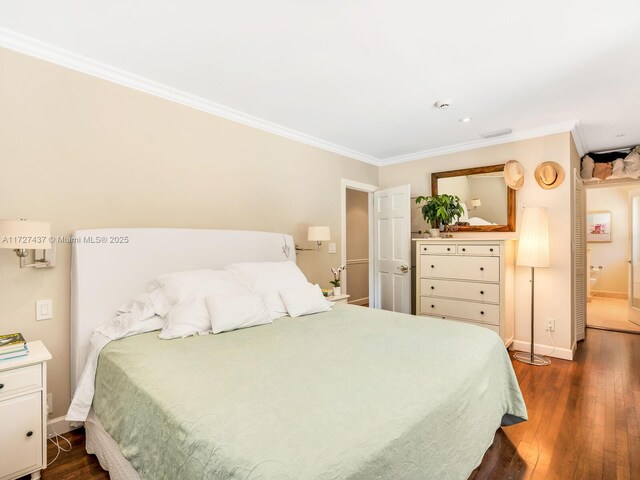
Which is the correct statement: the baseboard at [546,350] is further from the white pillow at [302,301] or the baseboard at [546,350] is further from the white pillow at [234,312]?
the white pillow at [234,312]

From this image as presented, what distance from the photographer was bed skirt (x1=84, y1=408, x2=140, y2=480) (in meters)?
1.45

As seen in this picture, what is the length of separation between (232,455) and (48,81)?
2452mm

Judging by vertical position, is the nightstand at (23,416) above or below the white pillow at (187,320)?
below

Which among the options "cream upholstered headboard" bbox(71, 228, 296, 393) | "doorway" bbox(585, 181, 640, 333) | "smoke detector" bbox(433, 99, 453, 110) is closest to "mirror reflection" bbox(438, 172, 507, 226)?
"smoke detector" bbox(433, 99, 453, 110)

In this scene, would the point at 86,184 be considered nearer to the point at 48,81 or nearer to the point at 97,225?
the point at 97,225

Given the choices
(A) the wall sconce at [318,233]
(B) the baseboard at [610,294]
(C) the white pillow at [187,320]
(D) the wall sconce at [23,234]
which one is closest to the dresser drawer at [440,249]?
(A) the wall sconce at [318,233]

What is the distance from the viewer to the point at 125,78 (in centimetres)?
237

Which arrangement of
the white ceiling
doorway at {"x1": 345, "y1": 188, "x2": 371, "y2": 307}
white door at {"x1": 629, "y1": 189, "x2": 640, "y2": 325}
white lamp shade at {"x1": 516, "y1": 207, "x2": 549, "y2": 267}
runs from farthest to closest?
doorway at {"x1": 345, "y1": 188, "x2": 371, "y2": 307} < white door at {"x1": 629, "y1": 189, "x2": 640, "y2": 325} < white lamp shade at {"x1": 516, "y1": 207, "x2": 549, "y2": 267} < the white ceiling

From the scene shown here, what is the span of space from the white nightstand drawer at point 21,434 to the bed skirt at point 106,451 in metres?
0.22

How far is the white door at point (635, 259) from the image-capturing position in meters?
4.53

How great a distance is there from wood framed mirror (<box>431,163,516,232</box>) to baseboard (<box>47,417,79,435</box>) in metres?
4.12

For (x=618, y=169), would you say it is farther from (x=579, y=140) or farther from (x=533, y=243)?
(x=533, y=243)

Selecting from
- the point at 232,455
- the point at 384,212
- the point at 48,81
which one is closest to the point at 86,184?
the point at 48,81

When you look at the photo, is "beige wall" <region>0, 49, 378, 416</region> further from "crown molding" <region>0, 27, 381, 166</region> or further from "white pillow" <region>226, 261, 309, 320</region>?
"white pillow" <region>226, 261, 309, 320</region>
